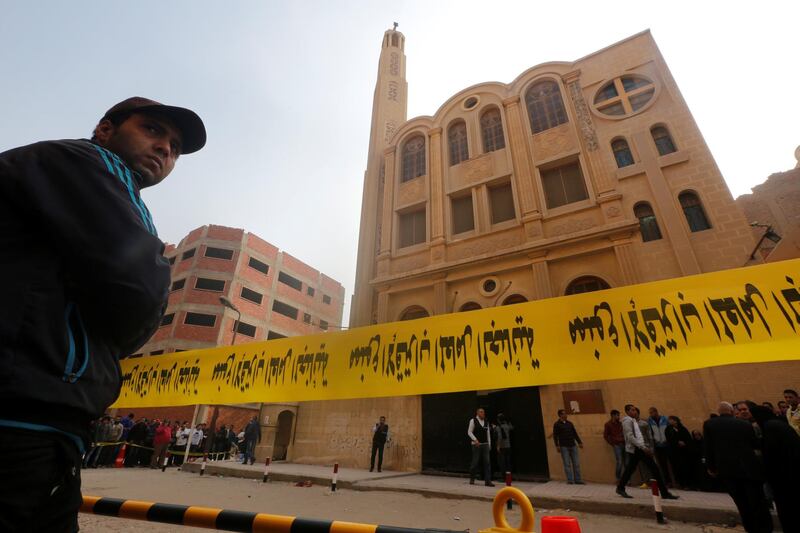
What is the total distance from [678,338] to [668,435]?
6813 millimetres

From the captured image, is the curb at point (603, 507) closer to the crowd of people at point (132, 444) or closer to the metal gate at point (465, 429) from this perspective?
the metal gate at point (465, 429)

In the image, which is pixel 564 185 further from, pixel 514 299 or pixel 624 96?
pixel 514 299

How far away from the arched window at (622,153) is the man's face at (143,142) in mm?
14517

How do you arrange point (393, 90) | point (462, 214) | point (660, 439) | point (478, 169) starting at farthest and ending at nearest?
point (393, 90) < point (478, 169) < point (462, 214) < point (660, 439)

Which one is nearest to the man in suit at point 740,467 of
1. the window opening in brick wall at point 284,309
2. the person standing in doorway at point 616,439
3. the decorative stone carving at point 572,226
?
the person standing in doorway at point 616,439

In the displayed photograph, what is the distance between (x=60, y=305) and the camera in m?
1.10

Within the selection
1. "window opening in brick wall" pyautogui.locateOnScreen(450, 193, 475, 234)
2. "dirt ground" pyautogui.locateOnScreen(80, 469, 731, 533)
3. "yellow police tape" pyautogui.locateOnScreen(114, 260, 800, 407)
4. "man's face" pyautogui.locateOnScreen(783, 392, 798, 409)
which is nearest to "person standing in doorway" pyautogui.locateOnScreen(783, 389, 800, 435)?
"man's face" pyautogui.locateOnScreen(783, 392, 798, 409)

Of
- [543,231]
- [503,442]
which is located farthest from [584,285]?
[503,442]

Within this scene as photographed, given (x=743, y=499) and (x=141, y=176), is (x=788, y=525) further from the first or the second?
(x=141, y=176)

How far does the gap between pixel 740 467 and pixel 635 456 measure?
2666 mm

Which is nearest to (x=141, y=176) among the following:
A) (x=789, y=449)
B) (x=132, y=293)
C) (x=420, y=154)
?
(x=132, y=293)

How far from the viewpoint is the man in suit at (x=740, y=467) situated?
463cm

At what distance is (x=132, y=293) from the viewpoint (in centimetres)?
118

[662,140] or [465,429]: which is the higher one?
[662,140]
